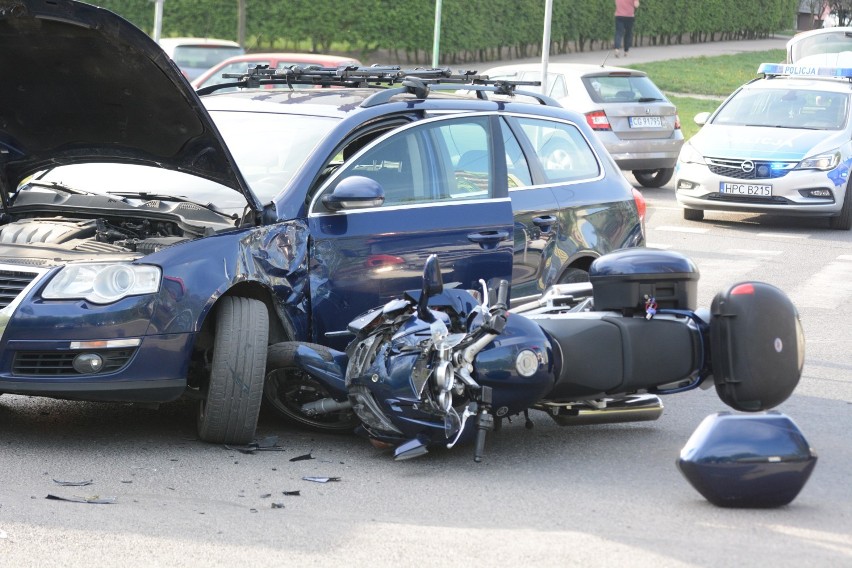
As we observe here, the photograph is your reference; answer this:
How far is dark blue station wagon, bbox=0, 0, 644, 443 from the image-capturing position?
6.12 metres

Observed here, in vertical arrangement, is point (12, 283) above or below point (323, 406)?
above

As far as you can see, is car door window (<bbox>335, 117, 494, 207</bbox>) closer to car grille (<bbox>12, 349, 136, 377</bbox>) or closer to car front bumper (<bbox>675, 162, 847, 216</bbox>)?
car grille (<bbox>12, 349, 136, 377</bbox>)

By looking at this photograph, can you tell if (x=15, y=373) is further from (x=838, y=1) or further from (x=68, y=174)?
(x=838, y=1)

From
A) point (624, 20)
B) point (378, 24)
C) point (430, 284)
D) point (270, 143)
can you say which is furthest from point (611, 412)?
point (624, 20)

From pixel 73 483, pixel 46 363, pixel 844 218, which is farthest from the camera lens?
pixel 844 218

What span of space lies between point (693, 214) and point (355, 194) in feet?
36.1

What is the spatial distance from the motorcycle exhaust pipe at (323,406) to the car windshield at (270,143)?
3.25 ft

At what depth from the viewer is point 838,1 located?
5441 centimetres

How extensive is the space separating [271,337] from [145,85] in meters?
1.33

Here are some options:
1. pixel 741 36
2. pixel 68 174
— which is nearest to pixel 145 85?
pixel 68 174

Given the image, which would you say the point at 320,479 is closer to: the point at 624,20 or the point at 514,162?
the point at 514,162

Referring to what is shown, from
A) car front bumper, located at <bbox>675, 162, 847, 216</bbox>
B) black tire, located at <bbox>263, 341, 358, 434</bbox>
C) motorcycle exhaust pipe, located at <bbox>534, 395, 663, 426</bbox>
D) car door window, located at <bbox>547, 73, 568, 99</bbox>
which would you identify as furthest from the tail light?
black tire, located at <bbox>263, 341, 358, 434</bbox>

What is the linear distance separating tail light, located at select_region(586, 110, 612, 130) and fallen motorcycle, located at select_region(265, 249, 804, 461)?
41.0 ft

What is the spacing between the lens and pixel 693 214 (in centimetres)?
1698
